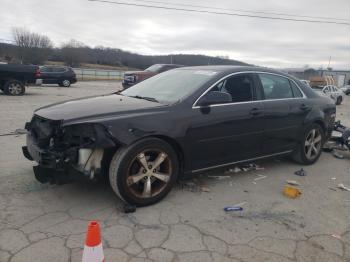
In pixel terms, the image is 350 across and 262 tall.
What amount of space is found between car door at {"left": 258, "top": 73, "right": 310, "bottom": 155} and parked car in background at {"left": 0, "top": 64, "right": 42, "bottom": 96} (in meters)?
13.6

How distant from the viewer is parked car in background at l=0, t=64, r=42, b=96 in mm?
15094

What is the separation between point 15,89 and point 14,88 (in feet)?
0.20

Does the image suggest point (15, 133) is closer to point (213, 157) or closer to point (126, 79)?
point (213, 157)

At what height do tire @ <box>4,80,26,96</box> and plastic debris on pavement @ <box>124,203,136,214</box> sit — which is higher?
tire @ <box>4,80,26,96</box>

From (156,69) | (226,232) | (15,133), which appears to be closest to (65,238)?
(226,232)

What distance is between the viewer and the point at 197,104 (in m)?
4.01

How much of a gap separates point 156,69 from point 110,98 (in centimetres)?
1319

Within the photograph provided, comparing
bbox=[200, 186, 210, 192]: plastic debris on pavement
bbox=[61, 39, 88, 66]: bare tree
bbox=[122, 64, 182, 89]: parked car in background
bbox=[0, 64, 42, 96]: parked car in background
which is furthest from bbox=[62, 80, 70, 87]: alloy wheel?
bbox=[61, 39, 88, 66]: bare tree

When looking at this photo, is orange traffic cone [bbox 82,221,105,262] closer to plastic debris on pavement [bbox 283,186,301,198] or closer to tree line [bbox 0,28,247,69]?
plastic debris on pavement [bbox 283,186,301,198]

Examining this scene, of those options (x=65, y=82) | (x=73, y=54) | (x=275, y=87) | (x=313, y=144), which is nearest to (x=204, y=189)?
(x=275, y=87)

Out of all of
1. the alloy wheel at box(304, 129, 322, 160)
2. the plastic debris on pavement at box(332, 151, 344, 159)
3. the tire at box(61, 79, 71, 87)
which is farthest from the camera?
the tire at box(61, 79, 71, 87)

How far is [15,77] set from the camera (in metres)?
15.5

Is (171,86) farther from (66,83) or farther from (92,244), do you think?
(66,83)

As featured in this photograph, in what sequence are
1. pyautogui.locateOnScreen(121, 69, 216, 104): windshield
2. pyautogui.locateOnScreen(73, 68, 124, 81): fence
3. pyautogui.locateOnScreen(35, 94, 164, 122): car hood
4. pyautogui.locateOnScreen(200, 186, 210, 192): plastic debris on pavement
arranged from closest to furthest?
1. pyautogui.locateOnScreen(35, 94, 164, 122): car hood
2. pyautogui.locateOnScreen(121, 69, 216, 104): windshield
3. pyautogui.locateOnScreen(200, 186, 210, 192): plastic debris on pavement
4. pyautogui.locateOnScreen(73, 68, 124, 81): fence
